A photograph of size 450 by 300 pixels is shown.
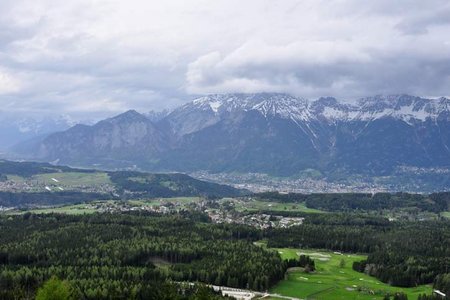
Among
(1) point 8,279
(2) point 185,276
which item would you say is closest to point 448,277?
(2) point 185,276

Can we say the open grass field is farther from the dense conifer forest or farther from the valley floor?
the dense conifer forest

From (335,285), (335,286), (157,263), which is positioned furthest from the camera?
(157,263)

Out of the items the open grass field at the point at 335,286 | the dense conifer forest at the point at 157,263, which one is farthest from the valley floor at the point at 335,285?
the dense conifer forest at the point at 157,263

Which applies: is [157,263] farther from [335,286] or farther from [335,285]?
[335,286]

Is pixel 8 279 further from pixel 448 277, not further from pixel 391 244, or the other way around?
pixel 391 244

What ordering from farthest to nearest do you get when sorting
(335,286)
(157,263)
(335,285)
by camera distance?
1. (157,263)
2. (335,285)
3. (335,286)

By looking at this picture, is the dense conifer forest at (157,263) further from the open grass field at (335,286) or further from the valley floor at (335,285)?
the open grass field at (335,286)

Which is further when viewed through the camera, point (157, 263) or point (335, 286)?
point (157, 263)

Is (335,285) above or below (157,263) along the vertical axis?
above

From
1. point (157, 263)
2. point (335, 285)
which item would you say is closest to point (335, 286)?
point (335, 285)
